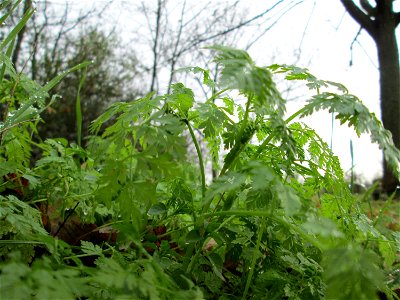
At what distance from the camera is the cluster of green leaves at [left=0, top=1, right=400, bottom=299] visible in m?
0.53

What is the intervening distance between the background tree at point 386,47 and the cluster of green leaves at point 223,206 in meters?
4.05

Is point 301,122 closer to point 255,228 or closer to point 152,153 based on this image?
point 255,228

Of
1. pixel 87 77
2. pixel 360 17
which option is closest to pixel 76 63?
pixel 87 77

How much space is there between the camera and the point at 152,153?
733 millimetres

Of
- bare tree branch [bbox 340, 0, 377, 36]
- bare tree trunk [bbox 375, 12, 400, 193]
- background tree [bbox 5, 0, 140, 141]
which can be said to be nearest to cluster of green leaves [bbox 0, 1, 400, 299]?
bare tree trunk [bbox 375, 12, 400, 193]

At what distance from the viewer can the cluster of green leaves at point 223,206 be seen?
20.8 inches

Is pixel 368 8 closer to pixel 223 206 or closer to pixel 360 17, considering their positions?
pixel 360 17

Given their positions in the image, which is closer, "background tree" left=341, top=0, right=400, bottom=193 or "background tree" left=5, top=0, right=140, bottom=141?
"background tree" left=341, top=0, right=400, bottom=193

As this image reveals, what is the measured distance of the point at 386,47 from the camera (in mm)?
4625

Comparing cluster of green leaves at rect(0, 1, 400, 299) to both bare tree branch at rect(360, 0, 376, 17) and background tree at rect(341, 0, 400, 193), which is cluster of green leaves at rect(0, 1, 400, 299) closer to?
background tree at rect(341, 0, 400, 193)

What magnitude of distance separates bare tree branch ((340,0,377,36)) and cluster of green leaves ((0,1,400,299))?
441 cm

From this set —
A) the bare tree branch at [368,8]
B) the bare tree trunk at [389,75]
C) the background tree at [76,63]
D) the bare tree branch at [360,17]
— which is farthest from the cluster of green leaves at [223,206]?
the background tree at [76,63]

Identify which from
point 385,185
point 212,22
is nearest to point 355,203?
point 385,185

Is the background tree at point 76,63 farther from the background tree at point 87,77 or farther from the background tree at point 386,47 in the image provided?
the background tree at point 386,47
